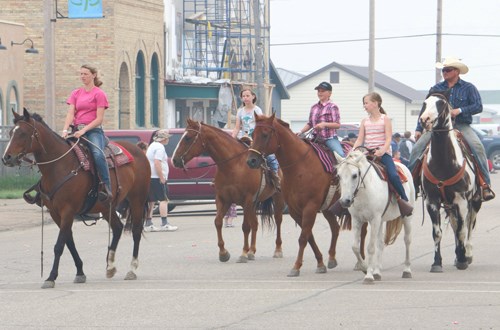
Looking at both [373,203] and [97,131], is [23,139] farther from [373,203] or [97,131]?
[373,203]

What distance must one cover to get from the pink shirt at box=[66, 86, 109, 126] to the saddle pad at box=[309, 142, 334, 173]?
269cm

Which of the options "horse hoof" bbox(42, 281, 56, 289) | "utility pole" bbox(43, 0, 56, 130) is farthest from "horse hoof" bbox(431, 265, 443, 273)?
"utility pole" bbox(43, 0, 56, 130)

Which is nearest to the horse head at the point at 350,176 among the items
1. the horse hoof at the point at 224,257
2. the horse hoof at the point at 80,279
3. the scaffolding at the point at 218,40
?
the horse hoof at the point at 80,279

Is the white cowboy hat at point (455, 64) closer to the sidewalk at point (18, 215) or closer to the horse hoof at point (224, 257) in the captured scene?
the horse hoof at point (224, 257)

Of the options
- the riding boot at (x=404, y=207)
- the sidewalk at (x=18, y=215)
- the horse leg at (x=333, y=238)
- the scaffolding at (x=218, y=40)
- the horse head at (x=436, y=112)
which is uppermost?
the scaffolding at (x=218, y=40)

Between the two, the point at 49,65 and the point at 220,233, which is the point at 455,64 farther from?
the point at 49,65

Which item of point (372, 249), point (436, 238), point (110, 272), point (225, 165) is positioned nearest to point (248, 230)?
point (225, 165)

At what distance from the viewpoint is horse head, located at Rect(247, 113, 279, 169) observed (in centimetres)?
1519

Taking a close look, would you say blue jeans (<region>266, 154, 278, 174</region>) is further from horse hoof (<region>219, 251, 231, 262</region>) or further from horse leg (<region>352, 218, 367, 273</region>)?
horse leg (<region>352, 218, 367, 273</region>)

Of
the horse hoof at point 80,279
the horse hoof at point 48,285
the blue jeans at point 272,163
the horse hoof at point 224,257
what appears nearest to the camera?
the horse hoof at point 48,285

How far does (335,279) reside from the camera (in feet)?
48.0

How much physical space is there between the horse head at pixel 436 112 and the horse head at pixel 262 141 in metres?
1.82

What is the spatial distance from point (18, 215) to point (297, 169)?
12696mm

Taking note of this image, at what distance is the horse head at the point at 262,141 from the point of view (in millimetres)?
15188
